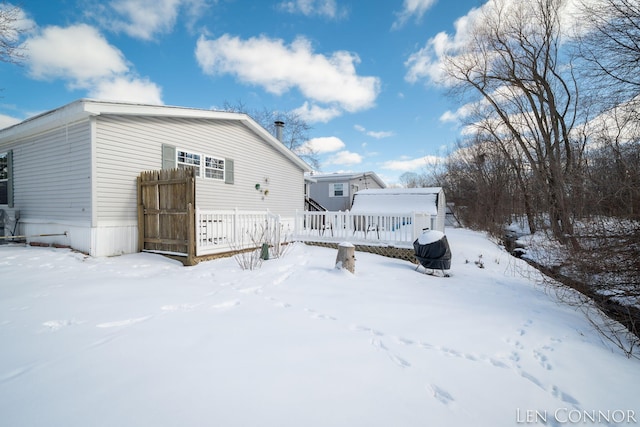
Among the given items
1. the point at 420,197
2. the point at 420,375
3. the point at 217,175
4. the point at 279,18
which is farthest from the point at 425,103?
the point at 420,375

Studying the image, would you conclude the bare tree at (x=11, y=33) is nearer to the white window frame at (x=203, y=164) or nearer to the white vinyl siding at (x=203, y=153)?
the white vinyl siding at (x=203, y=153)

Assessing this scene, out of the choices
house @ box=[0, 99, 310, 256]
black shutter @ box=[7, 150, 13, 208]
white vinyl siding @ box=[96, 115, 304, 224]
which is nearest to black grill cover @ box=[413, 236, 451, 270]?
house @ box=[0, 99, 310, 256]

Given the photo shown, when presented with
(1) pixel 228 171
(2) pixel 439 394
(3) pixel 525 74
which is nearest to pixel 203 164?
(1) pixel 228 171

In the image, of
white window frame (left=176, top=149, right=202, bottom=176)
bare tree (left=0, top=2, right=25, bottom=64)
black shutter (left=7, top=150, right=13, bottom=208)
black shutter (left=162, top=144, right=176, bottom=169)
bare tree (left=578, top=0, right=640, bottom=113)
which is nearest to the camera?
bare tree (left=578, top=0, right=640, bottom=113)

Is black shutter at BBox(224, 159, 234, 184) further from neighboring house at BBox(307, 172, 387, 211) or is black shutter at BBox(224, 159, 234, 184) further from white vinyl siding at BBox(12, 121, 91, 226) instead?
neighboring house at BBox(307, 172, 387, 211)

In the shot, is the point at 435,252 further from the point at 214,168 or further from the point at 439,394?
the point at 214,168

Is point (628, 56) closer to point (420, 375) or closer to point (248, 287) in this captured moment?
point (420, 375)

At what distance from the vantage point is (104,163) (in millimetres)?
6352

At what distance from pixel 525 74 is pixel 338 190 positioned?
13.4 meters

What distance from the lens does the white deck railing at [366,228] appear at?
7.70 metres

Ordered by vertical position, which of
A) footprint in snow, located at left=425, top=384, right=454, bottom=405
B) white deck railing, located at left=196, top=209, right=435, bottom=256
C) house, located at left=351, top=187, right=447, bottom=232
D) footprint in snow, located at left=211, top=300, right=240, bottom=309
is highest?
house, located at left=351, top=187, right=447, bottom=232

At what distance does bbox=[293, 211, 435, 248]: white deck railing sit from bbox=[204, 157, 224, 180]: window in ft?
9.39

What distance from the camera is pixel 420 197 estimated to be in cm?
1378

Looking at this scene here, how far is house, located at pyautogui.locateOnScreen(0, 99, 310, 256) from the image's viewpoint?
6.30 m
